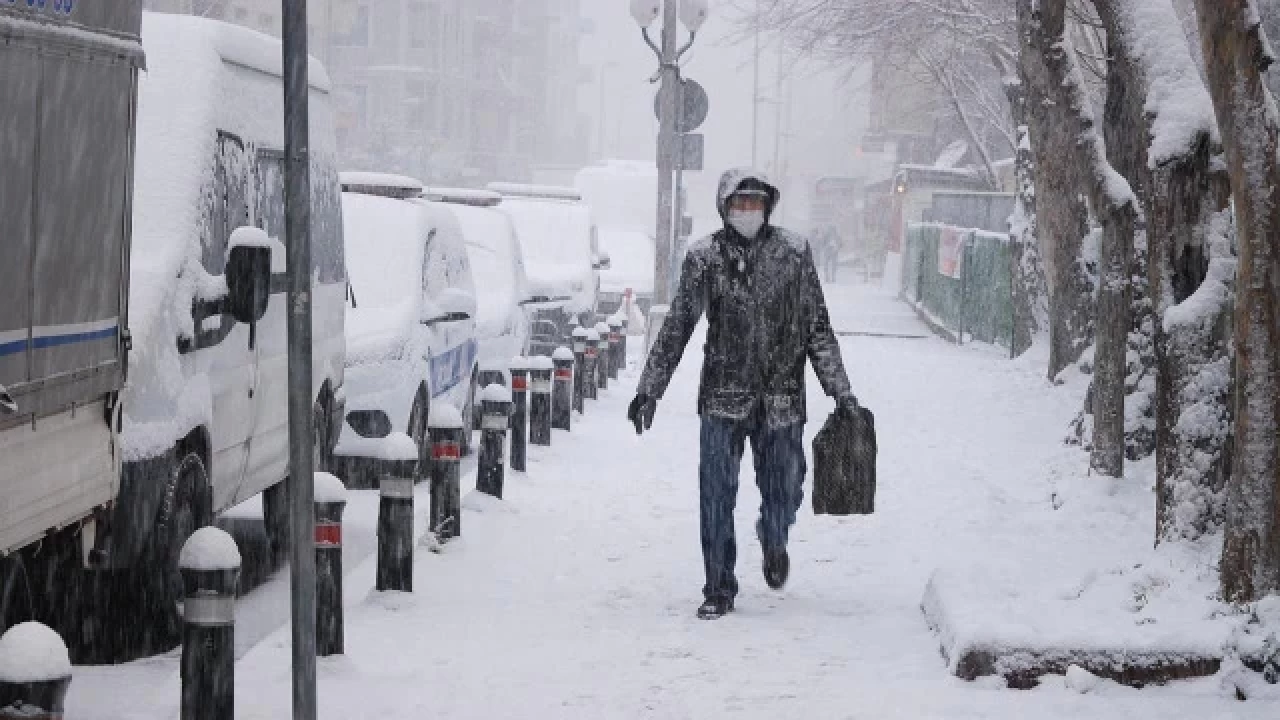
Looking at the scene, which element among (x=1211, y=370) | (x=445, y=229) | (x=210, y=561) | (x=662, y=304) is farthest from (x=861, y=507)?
(x=662, y=304)

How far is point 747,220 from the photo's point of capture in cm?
890

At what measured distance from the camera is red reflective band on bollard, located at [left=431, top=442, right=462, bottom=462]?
10.5m

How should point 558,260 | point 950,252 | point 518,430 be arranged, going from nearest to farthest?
point 518,430 → point 558,260 → point 950,252

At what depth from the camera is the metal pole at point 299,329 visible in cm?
527

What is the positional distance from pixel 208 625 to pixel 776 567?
3.75 metres

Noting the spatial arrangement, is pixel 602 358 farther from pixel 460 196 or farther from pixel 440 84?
pixel 440 84

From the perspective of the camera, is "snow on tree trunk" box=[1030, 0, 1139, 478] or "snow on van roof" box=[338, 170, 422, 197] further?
"snow on van roof" box=[338, 170, 422, 197]

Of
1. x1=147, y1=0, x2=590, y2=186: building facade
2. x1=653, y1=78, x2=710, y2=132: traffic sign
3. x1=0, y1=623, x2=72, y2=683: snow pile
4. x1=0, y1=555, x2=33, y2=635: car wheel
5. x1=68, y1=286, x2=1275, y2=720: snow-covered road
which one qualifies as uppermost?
x1=147, y1=0, x2=590, y2=186: building facade

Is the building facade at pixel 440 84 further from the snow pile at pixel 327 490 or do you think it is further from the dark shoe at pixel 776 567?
the snow pile at pixel 327 490

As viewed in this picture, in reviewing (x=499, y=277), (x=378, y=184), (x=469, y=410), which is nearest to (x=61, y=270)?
(x=378, y=184)

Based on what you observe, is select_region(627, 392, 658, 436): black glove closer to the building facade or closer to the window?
the building facade

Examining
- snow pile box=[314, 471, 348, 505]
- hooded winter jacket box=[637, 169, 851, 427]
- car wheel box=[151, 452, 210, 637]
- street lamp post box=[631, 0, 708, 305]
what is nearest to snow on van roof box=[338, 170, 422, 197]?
hooded winter jacket box=[637, 169, 851, 427]

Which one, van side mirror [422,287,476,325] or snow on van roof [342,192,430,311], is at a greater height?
snow on van roof [342,192,430,311]

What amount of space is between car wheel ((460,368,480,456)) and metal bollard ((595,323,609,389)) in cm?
487
